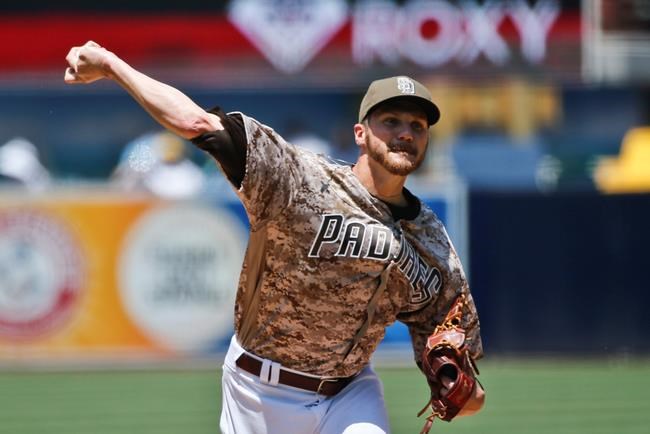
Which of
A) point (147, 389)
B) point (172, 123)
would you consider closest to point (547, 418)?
point (147, 389)

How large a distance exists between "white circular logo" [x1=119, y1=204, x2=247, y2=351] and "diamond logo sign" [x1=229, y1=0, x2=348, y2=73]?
9383 millimetres

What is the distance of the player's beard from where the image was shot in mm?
5441

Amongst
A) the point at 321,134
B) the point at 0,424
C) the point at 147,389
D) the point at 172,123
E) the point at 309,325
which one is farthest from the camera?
the point at 321,134

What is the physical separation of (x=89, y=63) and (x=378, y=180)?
130cm

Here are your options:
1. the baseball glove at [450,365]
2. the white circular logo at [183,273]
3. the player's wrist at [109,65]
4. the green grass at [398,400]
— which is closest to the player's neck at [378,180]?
the baseball glove at [450,365]

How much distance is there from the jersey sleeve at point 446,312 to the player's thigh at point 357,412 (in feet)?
0.93

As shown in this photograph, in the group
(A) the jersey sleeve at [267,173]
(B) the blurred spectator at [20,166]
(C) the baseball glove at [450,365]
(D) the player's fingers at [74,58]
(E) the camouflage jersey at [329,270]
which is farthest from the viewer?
(B) the blurred spectator at [20,166]

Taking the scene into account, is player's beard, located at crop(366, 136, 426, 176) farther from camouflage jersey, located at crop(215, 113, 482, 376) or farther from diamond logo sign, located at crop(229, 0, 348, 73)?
diamond logo sign, located at crop(229, 0, 348, 73)

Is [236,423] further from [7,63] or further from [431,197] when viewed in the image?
[7,63]

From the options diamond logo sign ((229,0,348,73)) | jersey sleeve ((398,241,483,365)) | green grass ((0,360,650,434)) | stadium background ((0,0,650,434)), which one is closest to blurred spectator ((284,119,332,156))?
stadium background ((0,0,650,434))

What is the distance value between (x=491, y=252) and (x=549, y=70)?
9271 mm

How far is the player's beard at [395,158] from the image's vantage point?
5.44 metres

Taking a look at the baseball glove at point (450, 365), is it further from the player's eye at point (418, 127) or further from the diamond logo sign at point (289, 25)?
the diamond logo sign at point (289, 25)

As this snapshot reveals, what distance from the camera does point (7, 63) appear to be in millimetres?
23188
